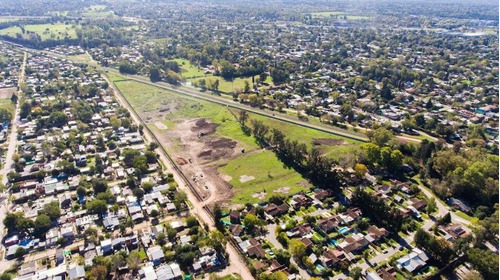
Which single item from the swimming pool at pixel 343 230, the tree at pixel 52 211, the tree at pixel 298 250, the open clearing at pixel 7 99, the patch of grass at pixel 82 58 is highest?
the tree at pixel 298 250

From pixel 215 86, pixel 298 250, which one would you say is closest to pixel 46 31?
pixel 215 86

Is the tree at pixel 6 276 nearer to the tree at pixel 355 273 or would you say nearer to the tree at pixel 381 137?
the tree at pixel 355 273

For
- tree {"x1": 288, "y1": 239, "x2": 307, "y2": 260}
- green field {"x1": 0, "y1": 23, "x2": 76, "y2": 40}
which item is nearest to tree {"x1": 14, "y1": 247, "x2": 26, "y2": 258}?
tree {"x1": 288, "y1": 239, "x2": 307, "y2": 260}

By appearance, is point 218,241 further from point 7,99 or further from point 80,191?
point 7,99

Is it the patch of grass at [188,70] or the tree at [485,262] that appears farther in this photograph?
the patch of grass at [188,70]

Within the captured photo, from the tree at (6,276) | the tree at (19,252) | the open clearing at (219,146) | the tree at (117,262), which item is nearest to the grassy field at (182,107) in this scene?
the open clearing at (219,146)

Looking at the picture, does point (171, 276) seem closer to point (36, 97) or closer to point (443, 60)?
point (36, 97)
